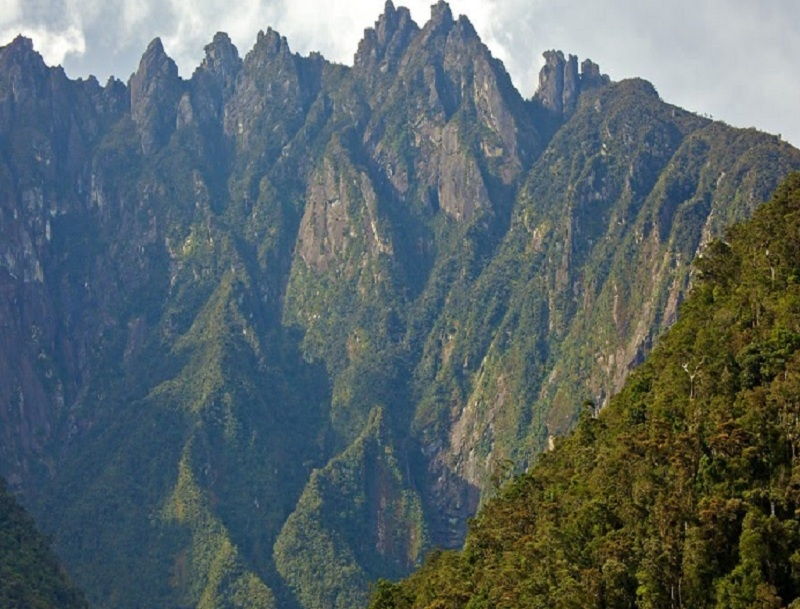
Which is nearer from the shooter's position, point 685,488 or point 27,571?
point 685,488

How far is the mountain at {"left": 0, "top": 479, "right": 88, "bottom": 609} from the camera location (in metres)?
110

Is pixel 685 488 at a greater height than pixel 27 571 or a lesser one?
lesser

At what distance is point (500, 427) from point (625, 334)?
2500 cm

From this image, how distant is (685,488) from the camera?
65250mm

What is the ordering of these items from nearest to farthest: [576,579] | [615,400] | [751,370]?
[576,579] < [751,370] < [615,400]

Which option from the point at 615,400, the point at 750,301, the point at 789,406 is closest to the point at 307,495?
the point at 615,400

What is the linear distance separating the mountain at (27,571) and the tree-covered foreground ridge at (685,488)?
37744mm

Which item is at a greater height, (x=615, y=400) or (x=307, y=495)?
(x=307, y=495)

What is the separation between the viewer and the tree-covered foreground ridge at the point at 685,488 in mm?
59469

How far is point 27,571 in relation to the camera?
385 feet

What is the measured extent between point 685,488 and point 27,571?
72273mm

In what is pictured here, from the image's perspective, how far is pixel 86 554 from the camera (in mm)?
183000

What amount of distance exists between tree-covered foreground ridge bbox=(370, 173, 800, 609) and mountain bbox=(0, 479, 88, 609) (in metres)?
37.7

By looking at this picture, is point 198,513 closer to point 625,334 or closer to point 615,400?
point 625,334
